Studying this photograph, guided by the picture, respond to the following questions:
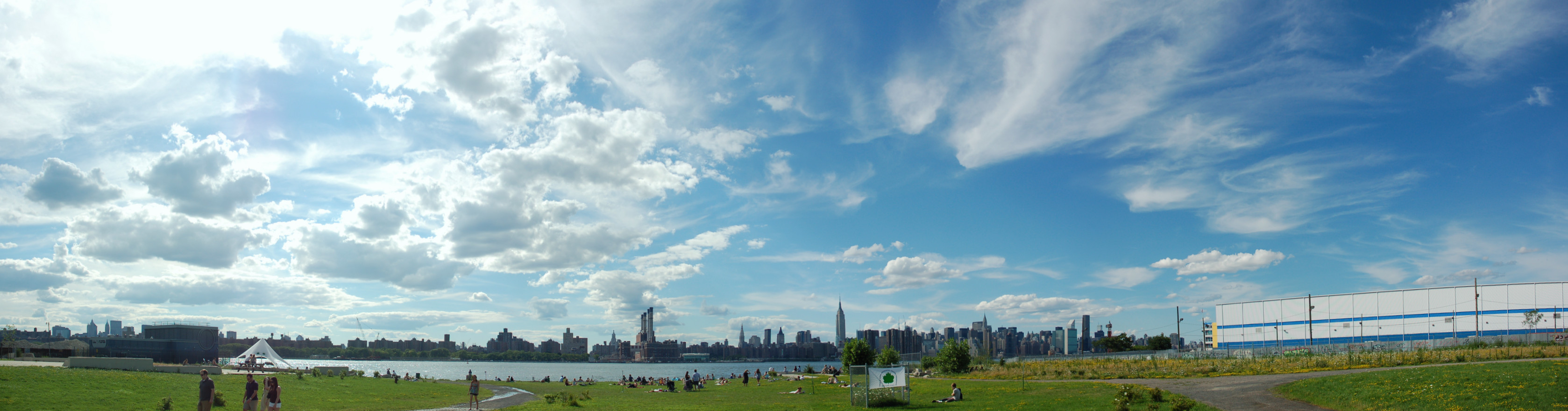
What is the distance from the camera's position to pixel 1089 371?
4744 cm

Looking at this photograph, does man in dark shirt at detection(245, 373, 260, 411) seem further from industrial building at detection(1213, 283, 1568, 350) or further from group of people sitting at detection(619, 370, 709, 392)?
industrial building at detection(1213, 283, 1568, 350)

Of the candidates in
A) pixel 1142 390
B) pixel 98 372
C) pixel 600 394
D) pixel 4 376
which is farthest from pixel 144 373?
pixel 1142 390

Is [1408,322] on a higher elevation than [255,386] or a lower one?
lower

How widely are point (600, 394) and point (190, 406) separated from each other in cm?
2147

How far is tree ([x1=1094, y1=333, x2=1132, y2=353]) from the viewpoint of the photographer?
522 ft

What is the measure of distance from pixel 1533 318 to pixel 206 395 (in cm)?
10840

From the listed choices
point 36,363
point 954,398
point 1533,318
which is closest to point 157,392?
point 36,363

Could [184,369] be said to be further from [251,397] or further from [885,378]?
[885,378]

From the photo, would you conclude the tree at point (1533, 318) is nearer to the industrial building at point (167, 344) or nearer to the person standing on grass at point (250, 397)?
the person standing on grass at point (250, 397)

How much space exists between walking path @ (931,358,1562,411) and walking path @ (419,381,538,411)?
30509 mm

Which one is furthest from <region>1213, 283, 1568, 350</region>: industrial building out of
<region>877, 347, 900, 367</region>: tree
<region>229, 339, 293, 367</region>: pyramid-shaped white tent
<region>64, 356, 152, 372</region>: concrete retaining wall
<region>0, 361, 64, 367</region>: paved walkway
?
<region>229, 339, 293, 367</region>: pyramid-shaped white tent

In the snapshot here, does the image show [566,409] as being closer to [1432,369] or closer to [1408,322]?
[1432,369]

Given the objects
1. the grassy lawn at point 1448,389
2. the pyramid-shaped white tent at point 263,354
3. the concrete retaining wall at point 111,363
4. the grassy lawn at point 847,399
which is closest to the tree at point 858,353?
the grassy lawn at point 847,399

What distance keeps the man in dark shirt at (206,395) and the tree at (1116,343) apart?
158872mm
